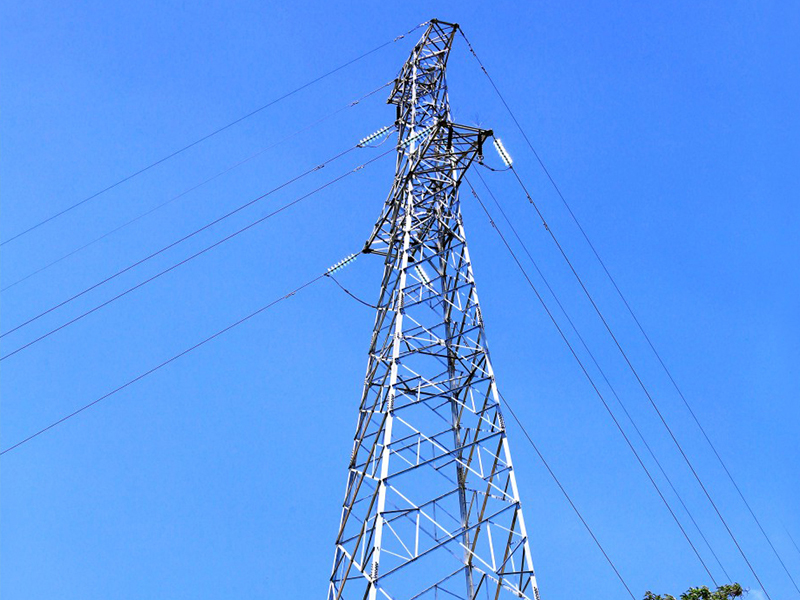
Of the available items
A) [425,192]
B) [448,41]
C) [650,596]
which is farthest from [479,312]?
[650,596]

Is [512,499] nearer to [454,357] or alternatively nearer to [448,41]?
[454,357]

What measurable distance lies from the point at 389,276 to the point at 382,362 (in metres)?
3.01

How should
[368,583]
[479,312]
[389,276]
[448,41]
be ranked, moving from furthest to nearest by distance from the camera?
[448,41]
[389,276]
[479,312]
[368,583]

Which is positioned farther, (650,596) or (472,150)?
(650,596)

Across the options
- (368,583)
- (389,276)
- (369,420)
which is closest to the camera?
(368,583)

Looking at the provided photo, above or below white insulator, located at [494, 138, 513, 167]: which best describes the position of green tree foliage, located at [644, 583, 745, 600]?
below

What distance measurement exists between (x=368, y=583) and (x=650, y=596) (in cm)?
1664

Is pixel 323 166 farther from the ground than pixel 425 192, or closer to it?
farther from the ground

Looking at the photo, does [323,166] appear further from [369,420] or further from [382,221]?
[369,420]

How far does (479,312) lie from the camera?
18453 millimetres

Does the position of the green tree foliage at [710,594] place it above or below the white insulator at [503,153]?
below

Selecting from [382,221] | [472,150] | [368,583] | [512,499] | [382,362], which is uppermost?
[472,150]

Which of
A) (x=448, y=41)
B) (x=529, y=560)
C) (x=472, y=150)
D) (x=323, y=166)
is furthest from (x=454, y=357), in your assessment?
(x=448, y=41)

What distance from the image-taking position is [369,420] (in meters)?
17.0
